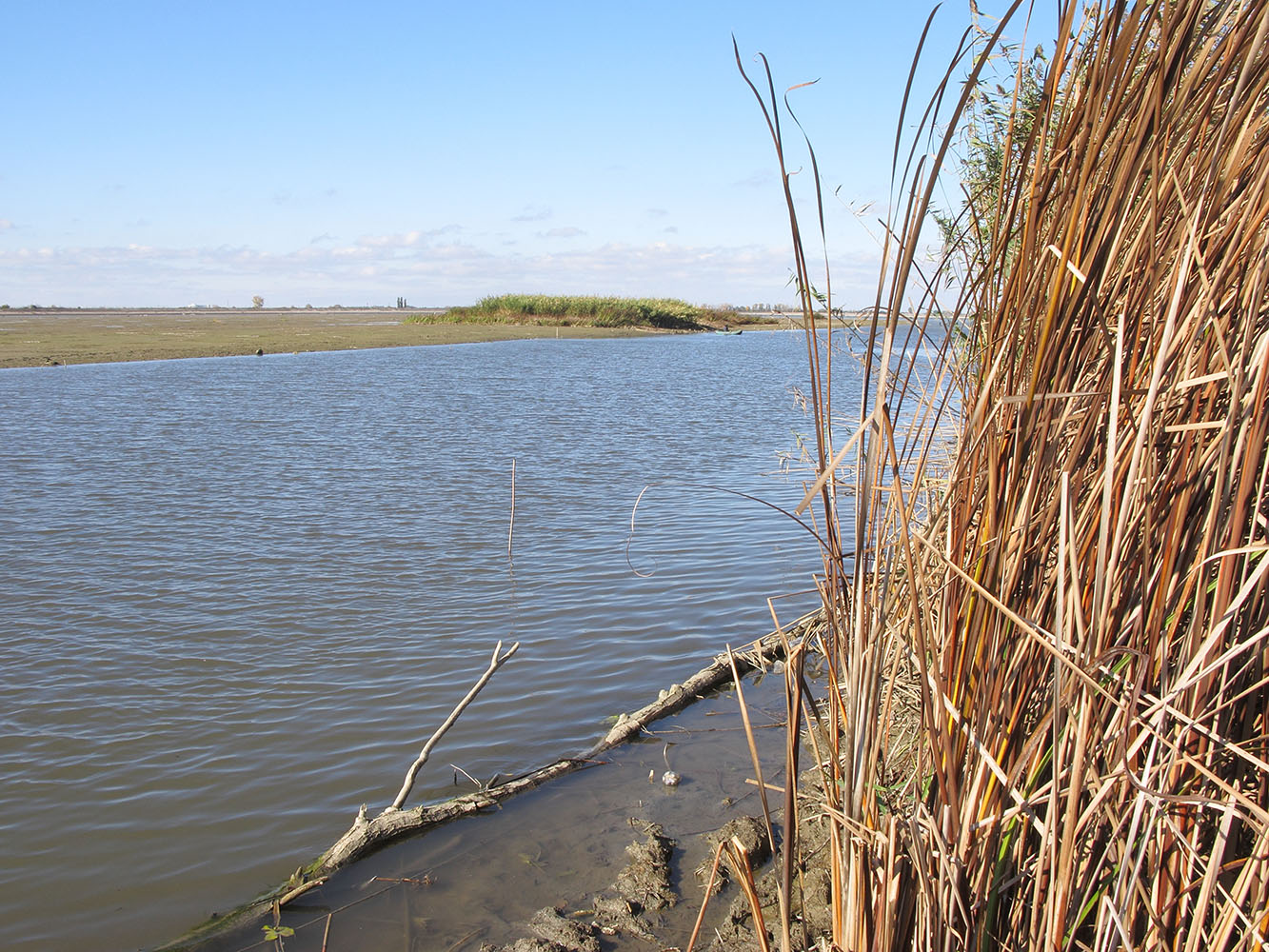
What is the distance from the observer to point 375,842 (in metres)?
4.05

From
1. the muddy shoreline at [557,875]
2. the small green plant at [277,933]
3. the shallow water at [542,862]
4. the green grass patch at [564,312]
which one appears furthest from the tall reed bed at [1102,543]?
the green grass patch at [564,312]

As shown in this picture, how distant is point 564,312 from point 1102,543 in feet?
192

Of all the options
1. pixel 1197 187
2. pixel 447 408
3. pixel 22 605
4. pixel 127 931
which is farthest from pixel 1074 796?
pixel 447 408

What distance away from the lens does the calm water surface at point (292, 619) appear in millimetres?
4379

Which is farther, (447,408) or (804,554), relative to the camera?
(447,408)

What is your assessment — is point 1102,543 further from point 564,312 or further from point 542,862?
point 564,312

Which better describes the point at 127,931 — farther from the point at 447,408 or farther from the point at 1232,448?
the point at 447,408

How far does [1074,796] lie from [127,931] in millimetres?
3728

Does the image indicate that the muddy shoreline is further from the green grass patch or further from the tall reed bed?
the green grass patch

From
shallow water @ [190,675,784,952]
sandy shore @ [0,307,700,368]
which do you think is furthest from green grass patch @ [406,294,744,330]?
shallow water @ [190,675,784,952]

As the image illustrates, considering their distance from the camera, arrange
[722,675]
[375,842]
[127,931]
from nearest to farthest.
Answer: [127,931]
[375,842]
[722,675]

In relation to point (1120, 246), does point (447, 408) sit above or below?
below

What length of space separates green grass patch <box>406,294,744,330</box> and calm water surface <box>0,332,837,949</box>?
43.5 metres

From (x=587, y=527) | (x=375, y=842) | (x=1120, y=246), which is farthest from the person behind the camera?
(x=587, y=527)
